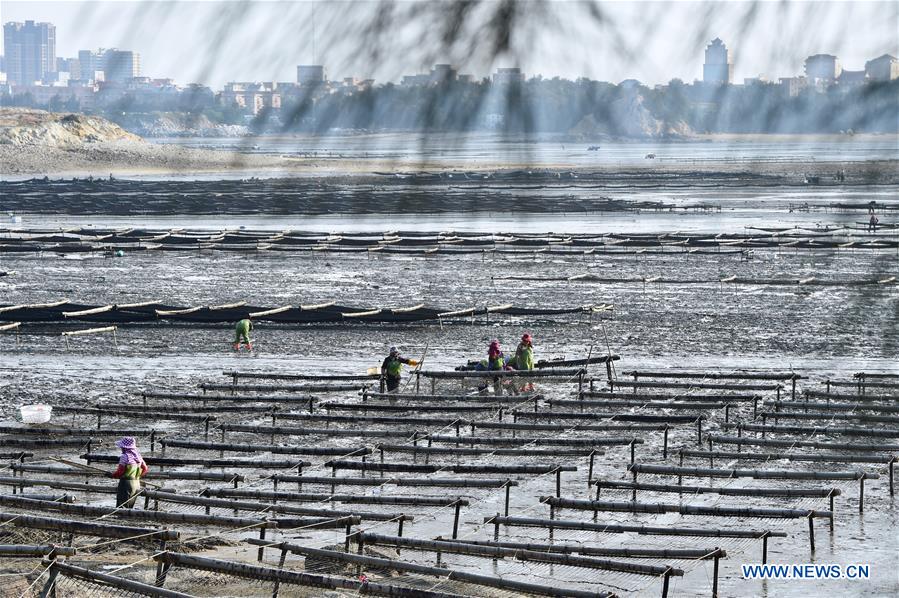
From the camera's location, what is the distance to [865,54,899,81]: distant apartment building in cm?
200

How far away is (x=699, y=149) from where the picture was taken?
7.79 feet

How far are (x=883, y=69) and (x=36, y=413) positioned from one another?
1894cm

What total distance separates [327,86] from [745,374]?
22219 mm

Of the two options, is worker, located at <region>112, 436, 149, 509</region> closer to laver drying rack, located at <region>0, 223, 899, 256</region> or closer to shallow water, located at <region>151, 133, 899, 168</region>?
shallow water, located at <region>151, 133, 899, 168</region>

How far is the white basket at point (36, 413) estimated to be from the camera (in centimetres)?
1933

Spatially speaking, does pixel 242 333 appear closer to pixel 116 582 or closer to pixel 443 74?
pixel 116 582

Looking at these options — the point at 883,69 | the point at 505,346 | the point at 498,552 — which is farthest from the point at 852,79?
the point at 505,346

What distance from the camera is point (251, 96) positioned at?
199cm

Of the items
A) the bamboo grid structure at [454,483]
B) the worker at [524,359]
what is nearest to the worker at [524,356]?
the worker at [524,359]

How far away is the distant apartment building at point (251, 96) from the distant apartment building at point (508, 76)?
352mm

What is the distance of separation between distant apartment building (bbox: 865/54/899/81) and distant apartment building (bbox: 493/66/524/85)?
1.87 feet

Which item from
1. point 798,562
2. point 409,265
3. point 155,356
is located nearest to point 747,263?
point 409,265

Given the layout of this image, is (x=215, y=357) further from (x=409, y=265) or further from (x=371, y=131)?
(x=371, y=131)

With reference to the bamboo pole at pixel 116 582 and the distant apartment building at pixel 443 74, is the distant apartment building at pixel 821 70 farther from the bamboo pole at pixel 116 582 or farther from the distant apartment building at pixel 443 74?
the bamboo pole at pixel 116 582
